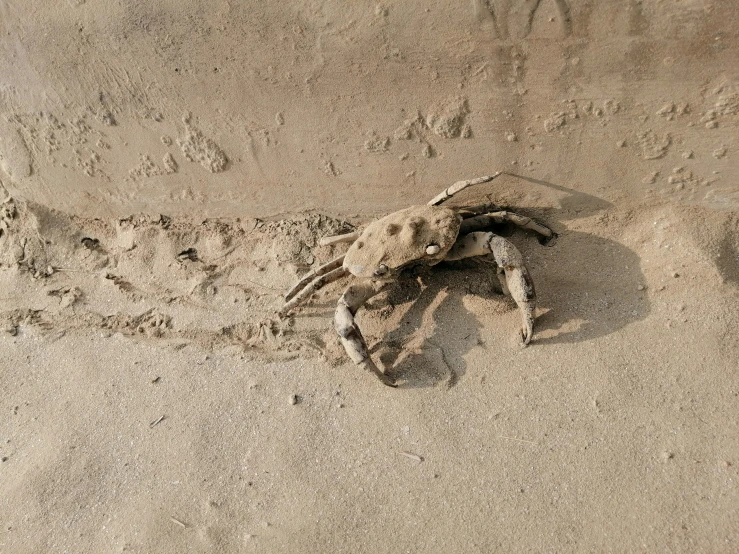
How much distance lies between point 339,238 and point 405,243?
0.64 metres

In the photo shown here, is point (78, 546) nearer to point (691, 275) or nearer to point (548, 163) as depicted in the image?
point (548, 163)

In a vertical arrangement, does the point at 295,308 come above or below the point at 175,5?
below

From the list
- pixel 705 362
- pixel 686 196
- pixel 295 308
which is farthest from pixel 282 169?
pixel 705 362

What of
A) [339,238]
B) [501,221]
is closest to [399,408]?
[339,238]

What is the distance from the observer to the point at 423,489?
8.34 feet

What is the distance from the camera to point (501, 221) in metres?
3.10

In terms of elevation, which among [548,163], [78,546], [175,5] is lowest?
[78,546]

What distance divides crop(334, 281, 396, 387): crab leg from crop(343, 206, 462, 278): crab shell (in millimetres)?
196

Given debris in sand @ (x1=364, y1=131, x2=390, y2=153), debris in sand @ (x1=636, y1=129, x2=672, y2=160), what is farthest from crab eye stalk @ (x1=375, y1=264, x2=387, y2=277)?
debris in sand @ (x1=636, y1=129, x2=672, y2=160)

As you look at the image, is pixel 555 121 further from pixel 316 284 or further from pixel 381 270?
pixel 316 284

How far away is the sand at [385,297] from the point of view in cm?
244

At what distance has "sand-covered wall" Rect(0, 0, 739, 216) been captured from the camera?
2.50m

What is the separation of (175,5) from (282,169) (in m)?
1.08

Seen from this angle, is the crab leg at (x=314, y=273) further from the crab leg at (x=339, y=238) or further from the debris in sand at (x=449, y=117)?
the debris in sand at (x=449, y=117)
